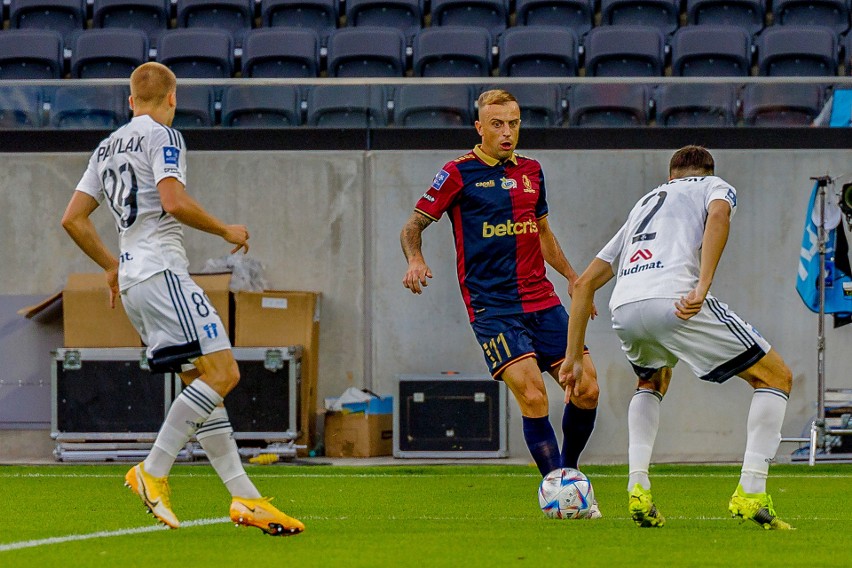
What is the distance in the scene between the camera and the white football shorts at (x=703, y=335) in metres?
5.31

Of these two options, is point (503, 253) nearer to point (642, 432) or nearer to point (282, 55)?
point (642, 432)

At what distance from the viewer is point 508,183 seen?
6.54 metres

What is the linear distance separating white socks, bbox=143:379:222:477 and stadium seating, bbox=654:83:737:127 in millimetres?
7929

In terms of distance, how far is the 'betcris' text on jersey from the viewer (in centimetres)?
643

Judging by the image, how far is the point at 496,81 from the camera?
1238cm

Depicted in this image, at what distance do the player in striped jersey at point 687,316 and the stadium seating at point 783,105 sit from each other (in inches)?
268

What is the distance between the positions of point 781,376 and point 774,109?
284 inches

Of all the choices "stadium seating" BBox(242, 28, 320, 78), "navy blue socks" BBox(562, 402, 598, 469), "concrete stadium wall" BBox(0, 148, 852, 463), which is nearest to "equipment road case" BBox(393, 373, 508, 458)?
"concrete stadium wall" BBox(0, 148, 852, 463)

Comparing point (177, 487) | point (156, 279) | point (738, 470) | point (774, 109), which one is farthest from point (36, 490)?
point (774, 109)

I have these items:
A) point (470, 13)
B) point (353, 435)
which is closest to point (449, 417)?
point (353, 435)

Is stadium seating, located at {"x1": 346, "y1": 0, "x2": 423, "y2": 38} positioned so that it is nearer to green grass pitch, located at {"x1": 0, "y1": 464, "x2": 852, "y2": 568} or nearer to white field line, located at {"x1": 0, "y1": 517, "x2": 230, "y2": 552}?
green grass pitch, located at {"x1": 0, "y1": 464, "x2": 852, "y2": 568}

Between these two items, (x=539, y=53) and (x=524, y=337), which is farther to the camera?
(x=539, y=53)

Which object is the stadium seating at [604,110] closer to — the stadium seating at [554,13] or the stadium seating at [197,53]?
the stadium seating at [554,13]

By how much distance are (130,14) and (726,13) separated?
21.7 feet
